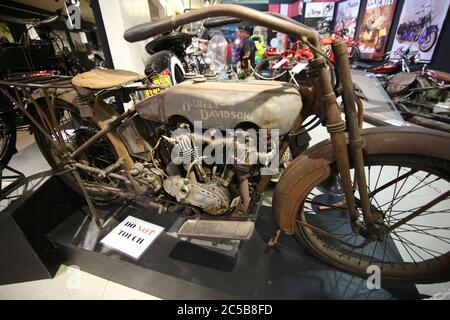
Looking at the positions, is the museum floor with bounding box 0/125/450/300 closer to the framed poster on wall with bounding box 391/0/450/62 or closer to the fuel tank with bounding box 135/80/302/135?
the fuel tank with bounding box 135/80/302/135

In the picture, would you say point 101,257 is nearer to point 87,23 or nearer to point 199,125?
point 199,125

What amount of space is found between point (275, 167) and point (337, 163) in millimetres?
258

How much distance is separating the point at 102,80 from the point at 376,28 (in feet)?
17.6

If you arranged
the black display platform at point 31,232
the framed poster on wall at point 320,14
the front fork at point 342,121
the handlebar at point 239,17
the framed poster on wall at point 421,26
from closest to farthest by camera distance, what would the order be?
the handlebar at point 239,17
the front fork at point 342,121
the black display platform at point 31,232
the framed poster on wall at point 421,26
the framed poster on wall at point 320,14

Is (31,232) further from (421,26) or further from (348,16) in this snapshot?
(348,16)

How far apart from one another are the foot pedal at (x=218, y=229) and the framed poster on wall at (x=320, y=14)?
6.39 metres

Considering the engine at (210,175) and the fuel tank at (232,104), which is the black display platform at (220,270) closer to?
the engine at (210,175)

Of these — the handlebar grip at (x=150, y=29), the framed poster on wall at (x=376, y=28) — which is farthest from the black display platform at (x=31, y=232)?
the framed poster on wall at (x=376, y=28)

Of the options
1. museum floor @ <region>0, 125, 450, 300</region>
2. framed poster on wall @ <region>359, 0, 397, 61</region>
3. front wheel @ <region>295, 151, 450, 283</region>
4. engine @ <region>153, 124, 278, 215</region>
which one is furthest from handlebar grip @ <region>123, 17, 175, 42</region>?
framed poster on wall @ <region>359, 0, 397, 61</region>

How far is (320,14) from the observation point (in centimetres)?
570

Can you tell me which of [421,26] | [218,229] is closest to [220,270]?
[218,229]

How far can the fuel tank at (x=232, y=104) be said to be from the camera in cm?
87

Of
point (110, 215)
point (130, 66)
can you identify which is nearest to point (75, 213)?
point (110, 215)
